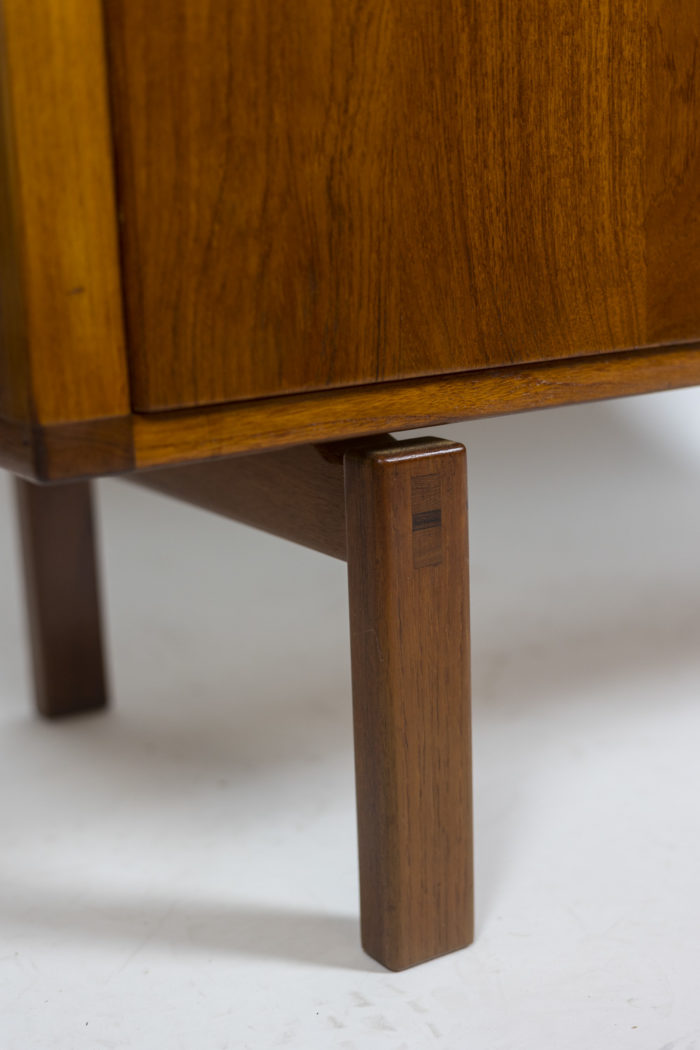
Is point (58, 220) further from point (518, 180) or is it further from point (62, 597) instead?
point (62, 597)

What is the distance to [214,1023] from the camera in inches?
28.8

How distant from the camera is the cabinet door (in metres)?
0.62

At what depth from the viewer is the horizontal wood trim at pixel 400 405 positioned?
25.5 inches

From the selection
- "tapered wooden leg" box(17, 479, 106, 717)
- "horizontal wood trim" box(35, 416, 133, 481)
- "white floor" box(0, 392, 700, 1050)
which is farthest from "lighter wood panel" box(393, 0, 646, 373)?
"tapered wooden leg" box(17, 479, 106, 717)

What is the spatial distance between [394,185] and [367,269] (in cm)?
4

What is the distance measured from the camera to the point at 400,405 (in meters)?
0.71

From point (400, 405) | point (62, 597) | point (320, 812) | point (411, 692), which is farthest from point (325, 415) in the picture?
point (62, 597)

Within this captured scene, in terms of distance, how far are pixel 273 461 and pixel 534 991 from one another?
334 mm

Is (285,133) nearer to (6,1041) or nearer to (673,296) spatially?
(673,296)

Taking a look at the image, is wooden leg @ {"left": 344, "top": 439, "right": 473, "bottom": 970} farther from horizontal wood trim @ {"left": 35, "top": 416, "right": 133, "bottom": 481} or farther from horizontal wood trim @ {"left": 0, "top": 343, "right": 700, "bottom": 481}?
horizontal wood trim @ {"left": 35, "top": 416, "right": 133, "bottom": 481}

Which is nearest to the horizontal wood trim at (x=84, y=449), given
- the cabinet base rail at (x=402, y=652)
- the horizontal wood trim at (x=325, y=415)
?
the horizontal wood trim at (x=325, y=415)

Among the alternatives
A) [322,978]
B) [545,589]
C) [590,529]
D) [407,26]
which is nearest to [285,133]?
[407,26]

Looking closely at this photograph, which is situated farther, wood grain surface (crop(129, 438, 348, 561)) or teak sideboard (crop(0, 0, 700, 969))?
wood grain surface (crop(129, 438, 348, 561))

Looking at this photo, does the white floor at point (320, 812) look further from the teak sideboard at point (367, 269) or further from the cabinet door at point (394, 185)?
the cabinet door at point (394, 185)
